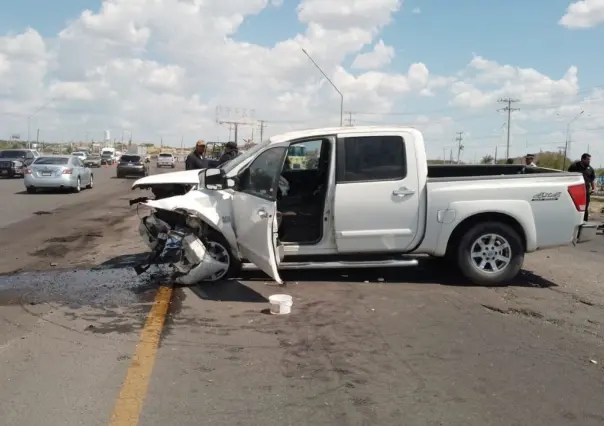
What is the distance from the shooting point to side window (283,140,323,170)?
24.7 ft

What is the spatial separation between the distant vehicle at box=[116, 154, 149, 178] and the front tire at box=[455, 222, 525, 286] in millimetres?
33956

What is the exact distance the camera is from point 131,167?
38.6 m

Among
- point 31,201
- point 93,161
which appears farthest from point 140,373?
point 93,161

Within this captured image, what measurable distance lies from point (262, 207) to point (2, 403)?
3.51 m

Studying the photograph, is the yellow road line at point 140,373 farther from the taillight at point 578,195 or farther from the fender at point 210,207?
the taillight at point 578,195

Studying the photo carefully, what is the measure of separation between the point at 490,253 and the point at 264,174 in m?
3.07

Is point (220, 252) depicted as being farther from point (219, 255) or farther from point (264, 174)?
point (264, 174)

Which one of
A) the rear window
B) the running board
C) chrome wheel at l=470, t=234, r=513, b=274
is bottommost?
the running board

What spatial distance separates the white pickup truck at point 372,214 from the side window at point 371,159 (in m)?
0.01

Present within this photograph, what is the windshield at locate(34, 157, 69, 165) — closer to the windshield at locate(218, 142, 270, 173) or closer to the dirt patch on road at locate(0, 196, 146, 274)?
the dirt patch on road at locate(0, 196, 146, 274)

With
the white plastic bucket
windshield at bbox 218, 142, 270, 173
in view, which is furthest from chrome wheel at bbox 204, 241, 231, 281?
the white plastic bucket

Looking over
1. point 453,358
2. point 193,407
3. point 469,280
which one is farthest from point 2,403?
point 469,280

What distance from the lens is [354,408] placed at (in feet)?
12.9

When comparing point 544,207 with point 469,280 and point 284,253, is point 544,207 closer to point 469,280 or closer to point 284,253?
point 469,280
